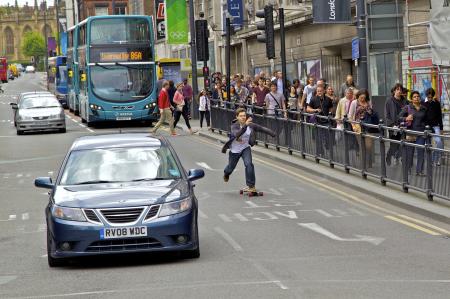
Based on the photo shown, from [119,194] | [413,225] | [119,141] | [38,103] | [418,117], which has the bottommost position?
[413,225]

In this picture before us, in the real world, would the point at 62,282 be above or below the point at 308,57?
below

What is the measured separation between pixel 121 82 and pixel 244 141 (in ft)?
76.5

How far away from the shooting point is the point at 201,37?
40.2 meters

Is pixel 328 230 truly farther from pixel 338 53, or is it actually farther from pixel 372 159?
pixel 338 53

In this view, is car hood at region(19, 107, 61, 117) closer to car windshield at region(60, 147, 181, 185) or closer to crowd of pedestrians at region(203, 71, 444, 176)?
crowd of pedestrians at region(203, 71, 444, 176)

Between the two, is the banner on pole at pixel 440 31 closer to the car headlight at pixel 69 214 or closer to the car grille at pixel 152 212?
the car grille at pixel 152 212

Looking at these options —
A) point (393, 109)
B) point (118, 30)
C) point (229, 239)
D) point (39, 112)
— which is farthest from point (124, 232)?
point (39, 112)

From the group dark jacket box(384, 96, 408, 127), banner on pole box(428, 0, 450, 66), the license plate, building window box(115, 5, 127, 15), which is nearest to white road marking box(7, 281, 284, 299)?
the license plate

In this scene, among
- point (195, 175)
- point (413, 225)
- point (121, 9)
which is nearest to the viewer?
point (195, 175)

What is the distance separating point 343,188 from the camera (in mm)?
20359

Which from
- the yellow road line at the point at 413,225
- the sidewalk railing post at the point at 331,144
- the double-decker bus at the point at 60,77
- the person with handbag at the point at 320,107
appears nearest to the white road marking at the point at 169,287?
the yellow road line at the point at 413,225

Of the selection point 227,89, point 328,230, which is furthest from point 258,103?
point 328,230

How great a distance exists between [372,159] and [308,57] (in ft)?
76.3

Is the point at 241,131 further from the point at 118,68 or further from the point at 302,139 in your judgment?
the point at 118,68
